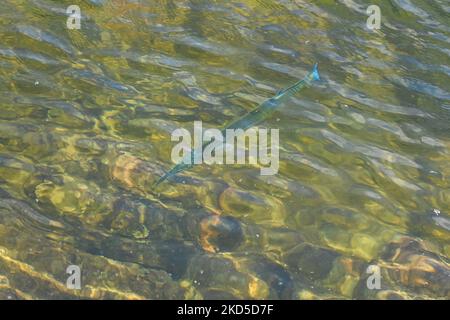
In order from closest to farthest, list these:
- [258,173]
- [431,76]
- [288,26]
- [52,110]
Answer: [258,173]
[52,110]
[431,76]
[288,26]

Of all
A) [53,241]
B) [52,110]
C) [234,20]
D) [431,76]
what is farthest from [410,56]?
[53,241]

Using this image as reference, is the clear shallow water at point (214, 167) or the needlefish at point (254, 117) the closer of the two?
the clear shallow water at point (214, 167)

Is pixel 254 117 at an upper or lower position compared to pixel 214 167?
upper

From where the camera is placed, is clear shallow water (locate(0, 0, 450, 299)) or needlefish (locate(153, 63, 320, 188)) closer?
clear shallow water (locate(0, 0, 450, 299))

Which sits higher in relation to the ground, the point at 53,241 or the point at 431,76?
the point at 431,76

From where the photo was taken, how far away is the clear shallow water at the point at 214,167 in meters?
5.05

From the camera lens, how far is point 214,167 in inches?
238

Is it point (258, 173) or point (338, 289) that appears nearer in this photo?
point (338, 289)

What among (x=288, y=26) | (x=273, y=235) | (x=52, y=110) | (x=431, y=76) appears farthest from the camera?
(x=288, y=26)

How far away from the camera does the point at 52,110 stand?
652cm

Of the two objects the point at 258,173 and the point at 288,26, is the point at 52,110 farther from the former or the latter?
the point at 288,26

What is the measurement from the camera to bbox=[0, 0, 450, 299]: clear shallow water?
5055 millimetres

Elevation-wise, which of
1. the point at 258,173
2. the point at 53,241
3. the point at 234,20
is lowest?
the point at 53,241

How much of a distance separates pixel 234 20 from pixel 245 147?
9.81ft
